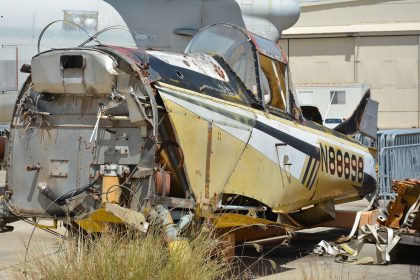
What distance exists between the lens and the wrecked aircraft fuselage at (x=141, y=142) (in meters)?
7.36

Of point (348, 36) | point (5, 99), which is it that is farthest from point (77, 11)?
point (348, 36)

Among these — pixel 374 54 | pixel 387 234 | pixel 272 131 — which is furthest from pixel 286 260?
pixel 374 54

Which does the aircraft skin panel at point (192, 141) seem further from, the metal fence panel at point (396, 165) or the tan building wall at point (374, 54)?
the tan building wall at point (374, 54)

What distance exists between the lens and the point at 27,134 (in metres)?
7.86

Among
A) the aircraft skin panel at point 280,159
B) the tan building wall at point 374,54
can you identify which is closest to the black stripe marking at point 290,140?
the aircraft skin panel at point 280,159

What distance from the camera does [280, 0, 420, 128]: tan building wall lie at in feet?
117

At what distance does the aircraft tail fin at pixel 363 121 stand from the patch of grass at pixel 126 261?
492 centimetres

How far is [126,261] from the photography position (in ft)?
20.0

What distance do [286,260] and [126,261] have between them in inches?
157

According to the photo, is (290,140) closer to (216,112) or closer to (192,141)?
(216,112)

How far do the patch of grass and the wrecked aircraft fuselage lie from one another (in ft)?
2.08

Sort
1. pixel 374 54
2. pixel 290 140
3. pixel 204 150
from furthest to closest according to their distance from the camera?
pixel 374 54, pixel 290 140, pixel 204 150

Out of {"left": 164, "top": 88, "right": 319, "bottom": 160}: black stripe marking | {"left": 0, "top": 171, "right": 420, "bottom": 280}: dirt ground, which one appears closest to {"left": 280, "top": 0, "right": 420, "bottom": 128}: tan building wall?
{"left": 0, "top": 171, "right": 420, "bottom": 280}: dirt ground

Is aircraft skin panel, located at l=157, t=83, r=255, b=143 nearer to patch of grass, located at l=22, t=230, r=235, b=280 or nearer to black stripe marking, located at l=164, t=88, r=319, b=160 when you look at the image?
black stripe marking, located at l=164, t=88, r=319, b=160
